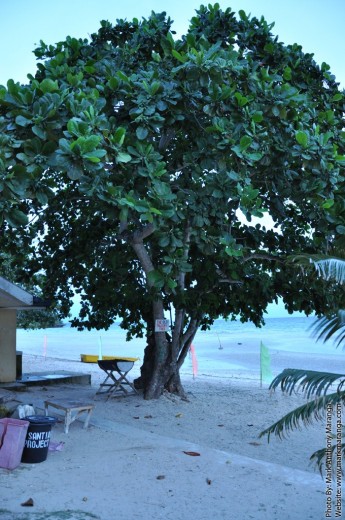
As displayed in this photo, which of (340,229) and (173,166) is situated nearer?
(340,229)

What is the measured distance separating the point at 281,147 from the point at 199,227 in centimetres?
187

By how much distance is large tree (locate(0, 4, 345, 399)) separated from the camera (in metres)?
6.27

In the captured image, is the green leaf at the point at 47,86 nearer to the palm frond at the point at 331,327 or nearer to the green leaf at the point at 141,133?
the green leaf at the point at 141,133

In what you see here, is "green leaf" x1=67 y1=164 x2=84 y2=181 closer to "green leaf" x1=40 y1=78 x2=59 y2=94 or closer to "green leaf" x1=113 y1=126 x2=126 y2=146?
"green leaf" x1=113 y1=126 x2=126 y2=146

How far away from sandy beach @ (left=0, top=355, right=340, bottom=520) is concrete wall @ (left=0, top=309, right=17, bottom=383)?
5.14 metres

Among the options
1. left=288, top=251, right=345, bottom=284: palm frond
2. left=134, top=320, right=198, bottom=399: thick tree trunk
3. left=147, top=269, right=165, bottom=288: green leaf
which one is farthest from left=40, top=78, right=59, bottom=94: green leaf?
left=134, top=320, right=198, bottom=399: thick tree trunk

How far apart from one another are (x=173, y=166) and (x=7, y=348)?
7327 millimetres

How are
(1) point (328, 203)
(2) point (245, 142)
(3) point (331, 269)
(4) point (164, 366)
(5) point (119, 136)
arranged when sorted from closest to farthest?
(3) point (331, 269) < (5) point (119, 136) < (2) point (245, 142) < (1) point (328, 203) < (4) point (164, 366)

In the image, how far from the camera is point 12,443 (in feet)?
19.4

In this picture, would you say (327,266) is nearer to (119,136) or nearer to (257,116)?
(119,136)

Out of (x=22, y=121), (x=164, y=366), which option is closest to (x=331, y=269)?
(x=22, y=121)

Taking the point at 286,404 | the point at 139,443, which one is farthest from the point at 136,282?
the point at 139,443

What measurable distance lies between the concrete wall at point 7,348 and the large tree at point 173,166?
1795 mm

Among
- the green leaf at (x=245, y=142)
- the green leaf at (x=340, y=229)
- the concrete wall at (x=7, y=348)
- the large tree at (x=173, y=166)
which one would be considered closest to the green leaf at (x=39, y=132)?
the large tree at (x=173, y=166)
